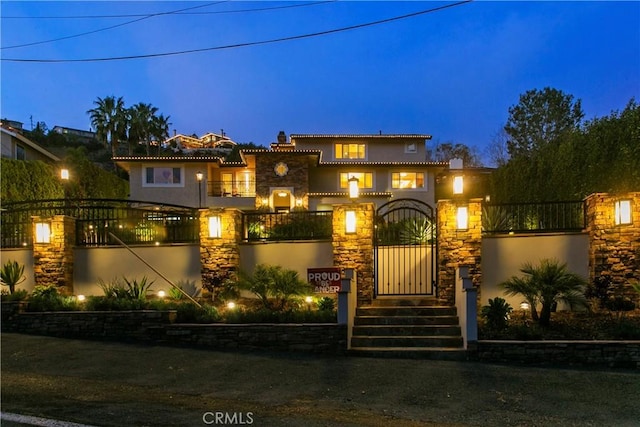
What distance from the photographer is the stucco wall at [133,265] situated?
11.3 metres

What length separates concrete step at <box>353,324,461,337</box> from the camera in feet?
28.6

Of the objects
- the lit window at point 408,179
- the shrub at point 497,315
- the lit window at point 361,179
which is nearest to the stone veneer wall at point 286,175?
the lit window at point 361,179

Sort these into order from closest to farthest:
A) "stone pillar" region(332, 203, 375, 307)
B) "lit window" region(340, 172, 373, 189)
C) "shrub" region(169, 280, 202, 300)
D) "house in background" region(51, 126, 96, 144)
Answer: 1. "stone pillar" region(332, 203, 375, 307)
2. "shrub" region(169, 280, 202, 300)
3. "lit window" region(340, 172, 373, 189)
4. "house in background" region(51, 126, 96, 144)

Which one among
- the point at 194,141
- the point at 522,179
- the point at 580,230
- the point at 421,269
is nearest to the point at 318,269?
the point at 421,269

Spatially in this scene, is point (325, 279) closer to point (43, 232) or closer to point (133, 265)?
point (133, 265)

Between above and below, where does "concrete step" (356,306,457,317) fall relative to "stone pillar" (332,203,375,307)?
below

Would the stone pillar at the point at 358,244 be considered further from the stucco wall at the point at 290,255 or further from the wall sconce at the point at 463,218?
the wall sconce at the point at 463,218

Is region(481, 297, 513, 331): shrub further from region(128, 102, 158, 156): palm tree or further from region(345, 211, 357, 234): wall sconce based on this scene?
region(128, 102, 158, 156): palm tree

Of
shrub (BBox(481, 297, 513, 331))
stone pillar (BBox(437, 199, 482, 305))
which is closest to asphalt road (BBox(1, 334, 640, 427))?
shrub (BBox(481, 297, 513, 331))

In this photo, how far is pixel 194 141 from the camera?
49.6 metres

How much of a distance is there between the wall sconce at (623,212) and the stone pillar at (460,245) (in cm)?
279

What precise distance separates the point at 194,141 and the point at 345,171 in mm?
29319

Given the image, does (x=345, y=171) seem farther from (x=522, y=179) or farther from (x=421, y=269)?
(x=421, y=269)

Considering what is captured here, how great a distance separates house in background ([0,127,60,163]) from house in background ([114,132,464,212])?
603cm
